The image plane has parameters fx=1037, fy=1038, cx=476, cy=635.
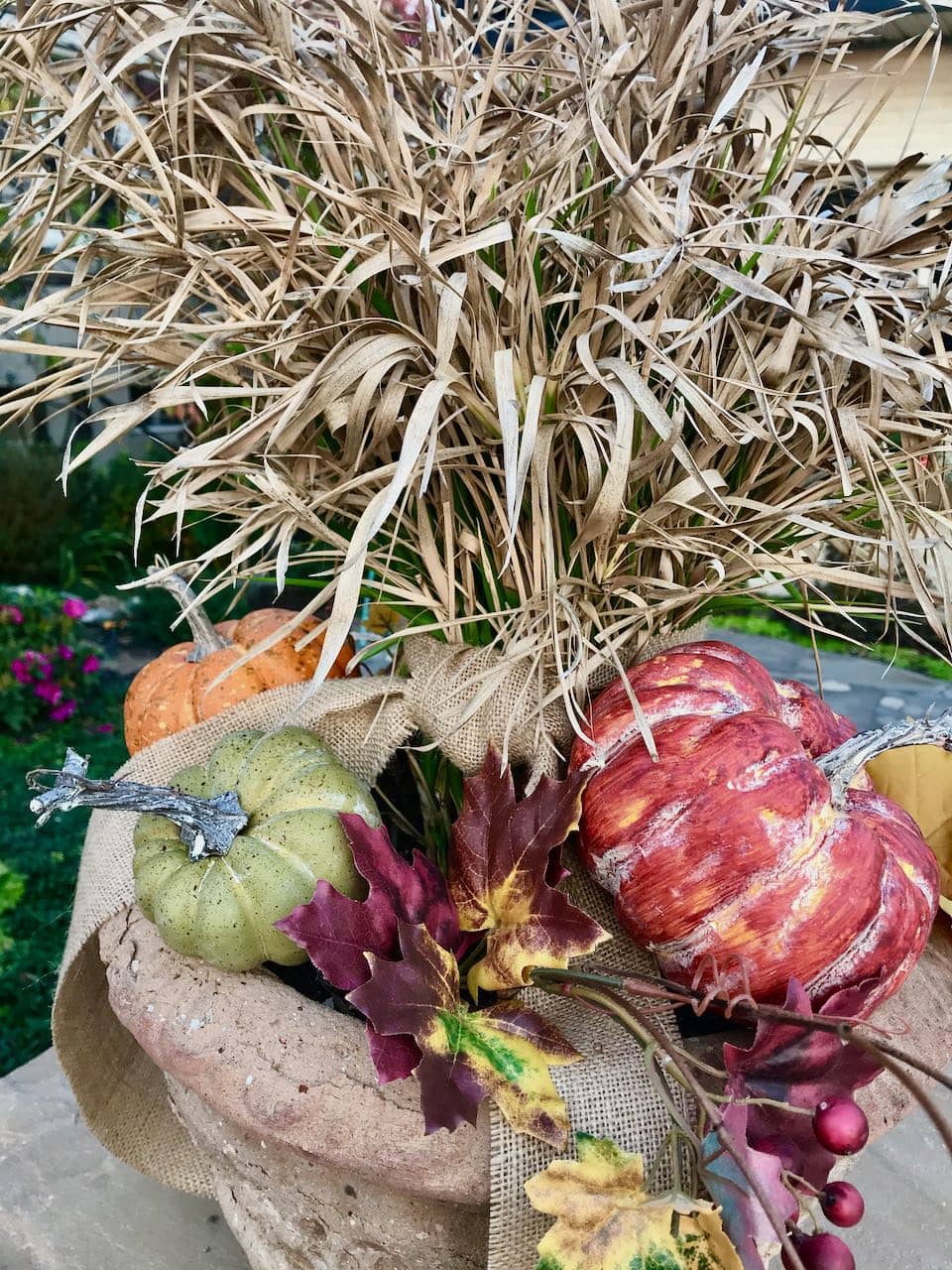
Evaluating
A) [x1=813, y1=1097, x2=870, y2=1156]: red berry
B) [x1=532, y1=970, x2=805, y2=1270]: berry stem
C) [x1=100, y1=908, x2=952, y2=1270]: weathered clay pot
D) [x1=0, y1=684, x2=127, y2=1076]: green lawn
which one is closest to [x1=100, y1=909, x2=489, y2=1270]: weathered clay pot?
[x1=100, y1=908, x2=952, y2=1270]: weathered clay pot

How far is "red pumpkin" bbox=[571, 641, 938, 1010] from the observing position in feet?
2.25

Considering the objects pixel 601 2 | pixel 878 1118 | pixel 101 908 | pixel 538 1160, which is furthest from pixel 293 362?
pixel 878 1118

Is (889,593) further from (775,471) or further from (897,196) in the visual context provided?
(897,196)

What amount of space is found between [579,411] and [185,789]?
433mm

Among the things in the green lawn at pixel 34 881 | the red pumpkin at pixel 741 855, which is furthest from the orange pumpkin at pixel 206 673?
the green lawn at pixel 34 881

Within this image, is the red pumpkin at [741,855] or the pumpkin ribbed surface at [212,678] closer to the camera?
the red pumpkin at [741,855]

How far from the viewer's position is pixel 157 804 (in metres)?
0.74

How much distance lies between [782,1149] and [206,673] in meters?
0.70

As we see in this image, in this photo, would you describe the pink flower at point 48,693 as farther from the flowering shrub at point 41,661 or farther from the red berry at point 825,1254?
the red berry at point 825,1254

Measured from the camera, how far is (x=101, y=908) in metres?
0.84

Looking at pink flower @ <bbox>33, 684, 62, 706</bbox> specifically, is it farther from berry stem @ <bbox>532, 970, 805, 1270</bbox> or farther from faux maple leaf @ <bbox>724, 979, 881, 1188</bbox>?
faux maple leaf @ <bbox>724, 979, 881, 1188</bbox>

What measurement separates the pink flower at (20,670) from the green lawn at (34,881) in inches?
6.0

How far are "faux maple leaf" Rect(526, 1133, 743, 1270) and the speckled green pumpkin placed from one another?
26 centimetres

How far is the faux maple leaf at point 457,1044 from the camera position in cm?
62
